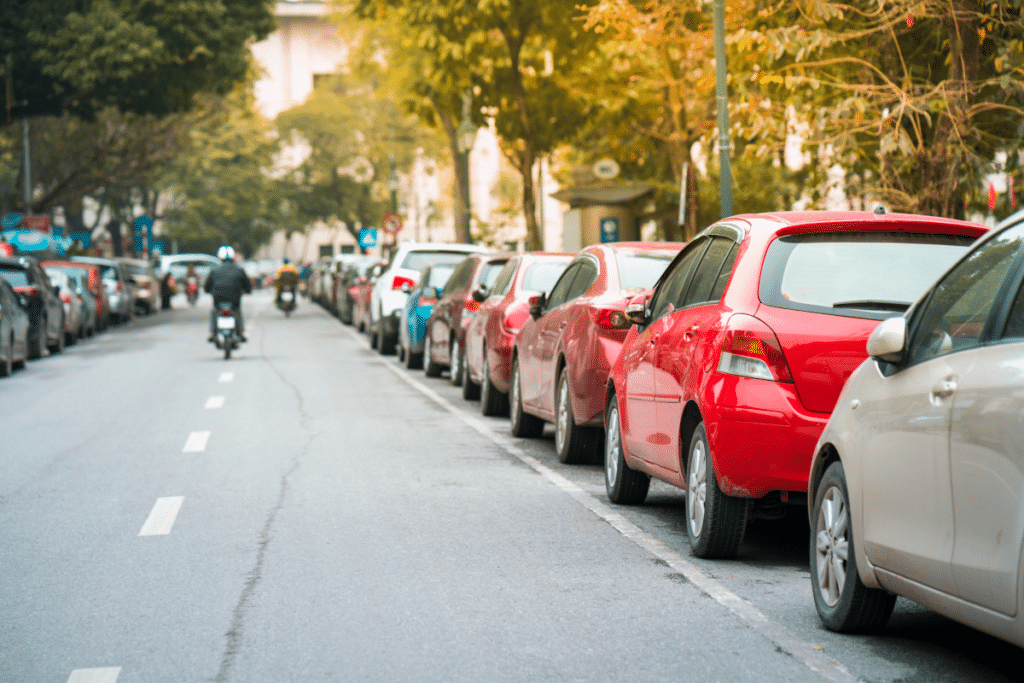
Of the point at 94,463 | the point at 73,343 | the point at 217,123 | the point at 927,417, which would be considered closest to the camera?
the point at 927,417

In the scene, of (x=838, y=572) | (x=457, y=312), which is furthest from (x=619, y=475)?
(x=457, y=312)

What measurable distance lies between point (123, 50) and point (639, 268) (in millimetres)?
25887

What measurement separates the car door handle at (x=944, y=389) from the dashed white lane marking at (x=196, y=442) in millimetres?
8104

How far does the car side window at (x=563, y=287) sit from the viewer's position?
1137 cm

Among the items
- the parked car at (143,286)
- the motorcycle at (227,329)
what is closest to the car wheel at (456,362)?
the motorcycle at (227,329)

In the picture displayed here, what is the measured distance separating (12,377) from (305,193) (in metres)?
62.6

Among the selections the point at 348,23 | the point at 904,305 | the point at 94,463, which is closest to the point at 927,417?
the point at 904,305

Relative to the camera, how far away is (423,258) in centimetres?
2378

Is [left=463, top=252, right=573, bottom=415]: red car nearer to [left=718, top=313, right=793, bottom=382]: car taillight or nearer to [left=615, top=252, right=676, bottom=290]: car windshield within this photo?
[left=615, top=252, right=676, bottom=290]: car windshield

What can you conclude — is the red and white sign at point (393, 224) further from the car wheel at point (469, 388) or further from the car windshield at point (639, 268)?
the car windshield at point (639, 268)

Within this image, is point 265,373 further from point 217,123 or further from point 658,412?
point 217,123

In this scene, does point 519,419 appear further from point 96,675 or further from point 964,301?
point 964,301

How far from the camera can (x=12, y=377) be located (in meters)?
20.8

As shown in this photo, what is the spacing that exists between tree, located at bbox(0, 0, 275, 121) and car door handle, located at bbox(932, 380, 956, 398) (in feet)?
103
